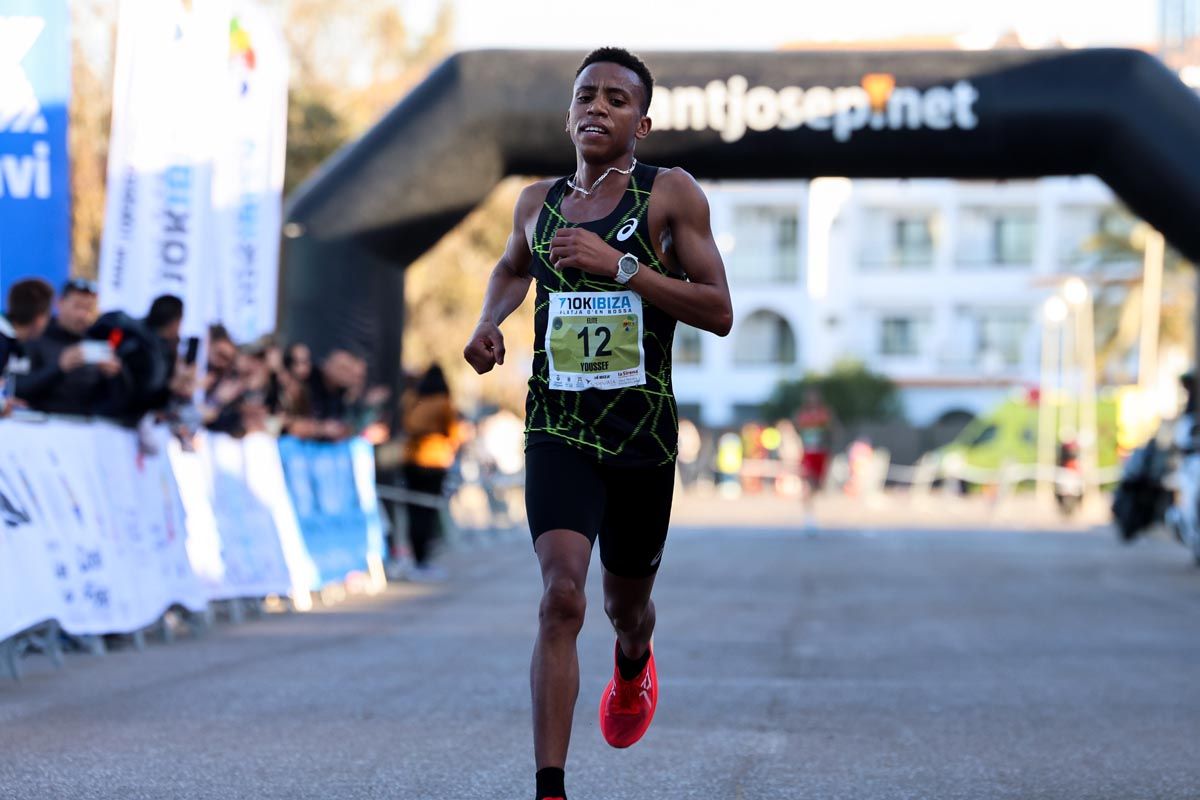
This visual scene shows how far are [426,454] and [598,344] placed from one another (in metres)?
12.3

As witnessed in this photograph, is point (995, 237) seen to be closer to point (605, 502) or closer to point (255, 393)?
point (255, 393)

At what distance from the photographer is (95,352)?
10.8 metres

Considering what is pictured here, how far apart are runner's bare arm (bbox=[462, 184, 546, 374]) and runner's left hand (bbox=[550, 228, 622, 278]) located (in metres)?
0.29

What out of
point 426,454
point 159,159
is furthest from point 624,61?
point 426,454

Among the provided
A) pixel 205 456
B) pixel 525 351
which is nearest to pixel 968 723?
pixel 205 456

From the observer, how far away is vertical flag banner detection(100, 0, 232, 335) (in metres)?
12.7

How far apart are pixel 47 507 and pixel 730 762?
4.45 meters

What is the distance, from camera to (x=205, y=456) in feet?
40.9

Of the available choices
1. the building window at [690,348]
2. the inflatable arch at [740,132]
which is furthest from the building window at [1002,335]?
the inflatable arch at [740,132]

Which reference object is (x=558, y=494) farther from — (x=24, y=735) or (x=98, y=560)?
(x=98, y=560)

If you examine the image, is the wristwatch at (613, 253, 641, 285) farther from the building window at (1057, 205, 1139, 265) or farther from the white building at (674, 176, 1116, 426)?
the building window at (1057, 205, 1139, 265)

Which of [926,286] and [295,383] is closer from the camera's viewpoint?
[295,383]

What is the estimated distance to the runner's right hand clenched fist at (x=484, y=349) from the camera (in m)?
5.53

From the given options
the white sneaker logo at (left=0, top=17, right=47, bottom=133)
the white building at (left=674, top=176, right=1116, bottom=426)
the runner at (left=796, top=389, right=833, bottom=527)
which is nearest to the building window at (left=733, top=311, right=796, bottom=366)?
the white building at (left=674, top=176, right=1116, bottom=426)
